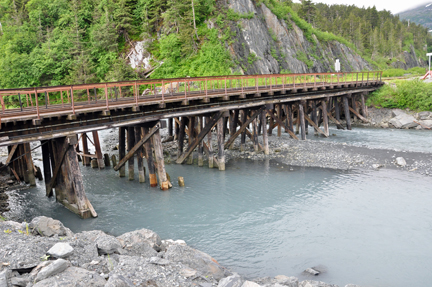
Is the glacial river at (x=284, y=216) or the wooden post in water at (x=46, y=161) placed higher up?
the wooden post in water at (x=46, y=161)

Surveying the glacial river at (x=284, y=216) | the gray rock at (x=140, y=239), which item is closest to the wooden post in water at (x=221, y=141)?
the glacial river at (x=284, y=216)

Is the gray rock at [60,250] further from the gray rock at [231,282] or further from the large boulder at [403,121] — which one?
the large boulder at [403,121]

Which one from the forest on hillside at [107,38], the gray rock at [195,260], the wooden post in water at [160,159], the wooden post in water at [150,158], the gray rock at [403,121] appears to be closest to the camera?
the gray rock at [195,260]

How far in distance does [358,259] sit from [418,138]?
18886 millimetres

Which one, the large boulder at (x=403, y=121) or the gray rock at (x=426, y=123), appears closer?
the gray rock at (x=426, y=123)

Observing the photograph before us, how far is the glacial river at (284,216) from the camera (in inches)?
341

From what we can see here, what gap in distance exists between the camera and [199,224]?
36.8ft

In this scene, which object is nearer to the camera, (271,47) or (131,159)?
(131,159)

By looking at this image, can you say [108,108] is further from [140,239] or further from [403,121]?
[403,121]

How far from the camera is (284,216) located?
459 inches

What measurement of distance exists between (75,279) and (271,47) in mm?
39465

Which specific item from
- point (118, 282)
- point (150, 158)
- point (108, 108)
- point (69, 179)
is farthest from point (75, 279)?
point (150, 158)

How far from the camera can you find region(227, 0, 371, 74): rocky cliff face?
3691cm

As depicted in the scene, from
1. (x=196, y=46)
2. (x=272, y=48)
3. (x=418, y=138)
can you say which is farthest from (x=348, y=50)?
(x=418, y=138)
